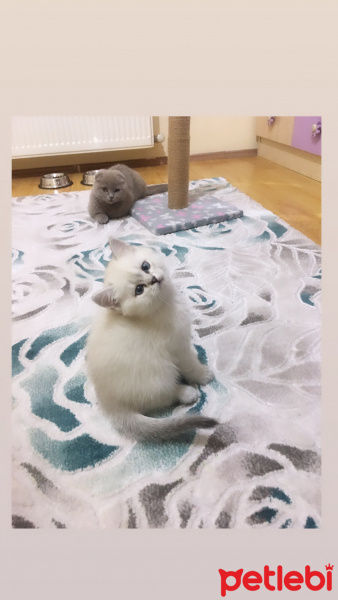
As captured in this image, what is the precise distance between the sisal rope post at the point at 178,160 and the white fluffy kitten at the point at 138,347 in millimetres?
1383

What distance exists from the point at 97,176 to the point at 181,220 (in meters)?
0.61

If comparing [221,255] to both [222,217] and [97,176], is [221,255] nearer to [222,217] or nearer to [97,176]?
[222,217]

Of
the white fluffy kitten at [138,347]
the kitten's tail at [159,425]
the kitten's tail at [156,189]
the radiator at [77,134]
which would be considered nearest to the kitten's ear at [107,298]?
the white fluffy kitten at [138,347]

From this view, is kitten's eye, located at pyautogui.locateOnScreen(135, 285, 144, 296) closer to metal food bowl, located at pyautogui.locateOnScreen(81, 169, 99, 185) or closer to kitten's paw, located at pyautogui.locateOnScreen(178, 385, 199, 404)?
kitten's paw, located at pyautogui.locateOnScreen(178, 385, 199, 404)

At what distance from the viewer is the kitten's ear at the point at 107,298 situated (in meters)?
0.92

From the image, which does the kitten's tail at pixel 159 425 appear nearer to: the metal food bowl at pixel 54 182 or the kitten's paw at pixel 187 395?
the kitten's paw at pixel 187 395

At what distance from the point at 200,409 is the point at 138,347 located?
0.27 meters

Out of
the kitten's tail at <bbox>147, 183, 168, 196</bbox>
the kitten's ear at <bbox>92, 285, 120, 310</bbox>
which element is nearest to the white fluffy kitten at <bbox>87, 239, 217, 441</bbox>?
the kitten's ear at <bbox>92, 285, 120, 310</bbox>

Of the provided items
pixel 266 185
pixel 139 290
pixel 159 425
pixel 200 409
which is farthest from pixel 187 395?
pixel 266 185

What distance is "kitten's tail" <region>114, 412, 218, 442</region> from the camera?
94 cm

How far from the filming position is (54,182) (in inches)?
120

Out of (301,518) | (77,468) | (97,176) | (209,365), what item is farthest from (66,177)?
(301,518)

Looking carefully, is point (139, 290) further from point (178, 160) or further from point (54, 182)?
point (54, 182)

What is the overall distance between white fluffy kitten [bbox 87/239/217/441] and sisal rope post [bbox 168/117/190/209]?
4.54 feet
